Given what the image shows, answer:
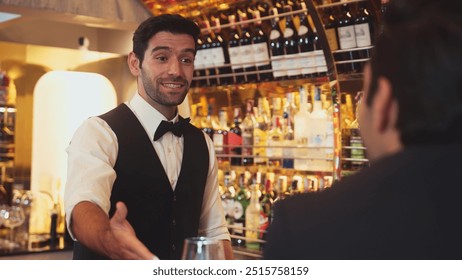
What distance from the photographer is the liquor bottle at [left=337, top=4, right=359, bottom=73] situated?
2.57 meters

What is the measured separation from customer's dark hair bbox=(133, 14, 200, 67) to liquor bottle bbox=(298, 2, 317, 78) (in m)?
0.79

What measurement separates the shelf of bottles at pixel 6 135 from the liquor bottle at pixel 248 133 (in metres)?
1.28

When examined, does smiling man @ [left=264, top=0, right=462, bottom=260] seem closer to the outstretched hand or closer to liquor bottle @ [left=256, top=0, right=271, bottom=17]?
the outstretched hand

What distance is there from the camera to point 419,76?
76 cm

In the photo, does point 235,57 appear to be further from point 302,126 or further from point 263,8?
point 302,126

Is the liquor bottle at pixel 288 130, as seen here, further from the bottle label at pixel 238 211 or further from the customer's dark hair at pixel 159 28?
the customer's dark hair at pixel 159 28

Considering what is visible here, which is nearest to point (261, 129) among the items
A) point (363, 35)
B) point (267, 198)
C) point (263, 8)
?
point (267, 198)

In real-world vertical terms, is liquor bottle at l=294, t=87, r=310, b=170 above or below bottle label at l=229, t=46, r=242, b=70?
below

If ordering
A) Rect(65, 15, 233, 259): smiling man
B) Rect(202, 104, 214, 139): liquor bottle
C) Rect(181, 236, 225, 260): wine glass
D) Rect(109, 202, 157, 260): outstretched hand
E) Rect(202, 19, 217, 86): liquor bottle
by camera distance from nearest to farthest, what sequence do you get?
Rect(181, 236, 225, 260): wine glass
Rect(109, 202, 157, 260): outstretched hand
Rect(65, 15, 233, 259): smiling man
Rect(202, 19, 217, 86): liquor bottle
Rect(202, 104, 214, 139): liquor bottle

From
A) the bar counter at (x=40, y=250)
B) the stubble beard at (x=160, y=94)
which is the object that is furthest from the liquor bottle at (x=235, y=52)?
the bar counter at (x=40, y=250)

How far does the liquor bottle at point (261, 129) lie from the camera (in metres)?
3.04

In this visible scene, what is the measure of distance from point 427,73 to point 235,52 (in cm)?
234

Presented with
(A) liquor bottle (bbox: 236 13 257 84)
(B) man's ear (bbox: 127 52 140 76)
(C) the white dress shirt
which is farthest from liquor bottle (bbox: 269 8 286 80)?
(B) man's ear (bbox: 127 52 140 76)
